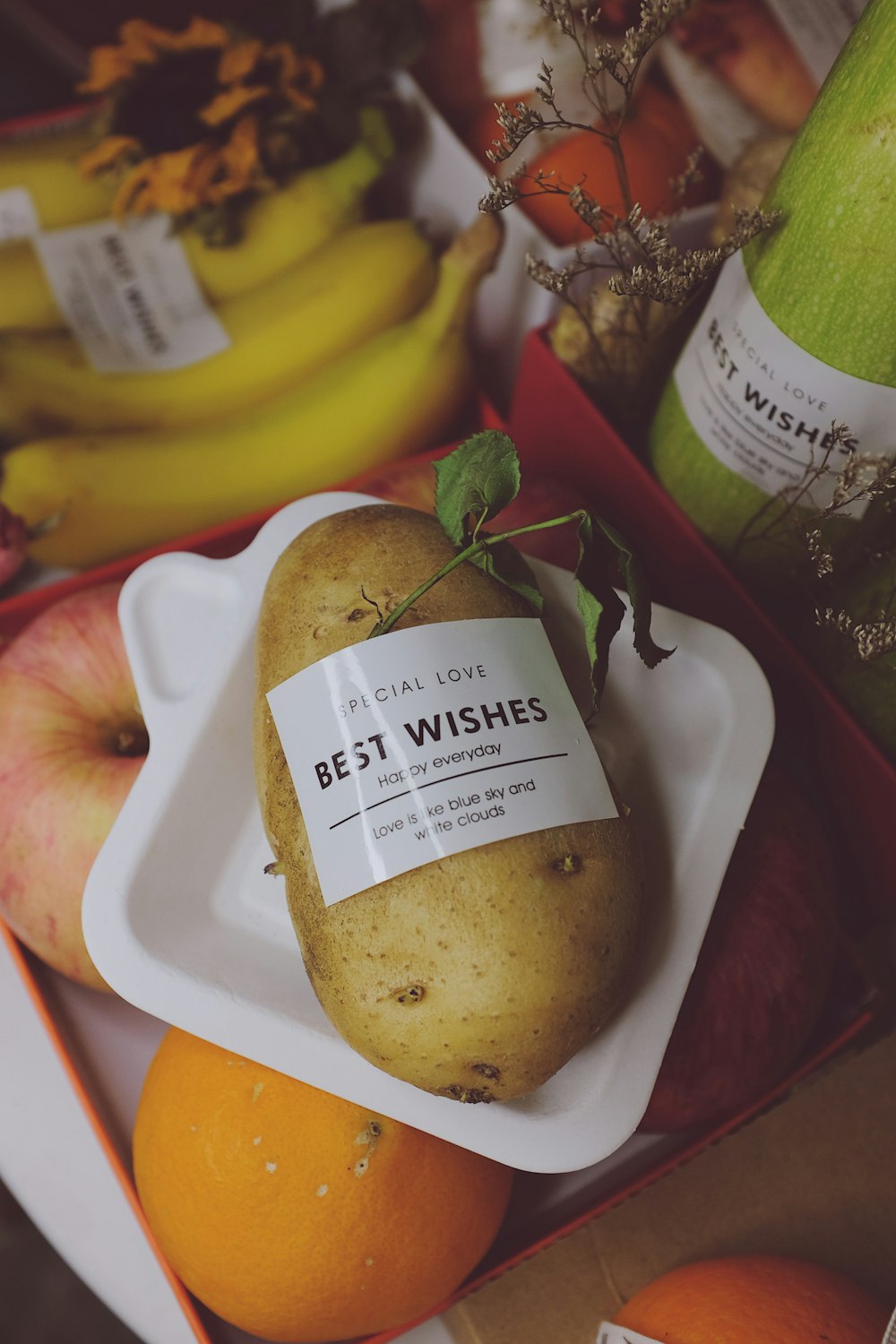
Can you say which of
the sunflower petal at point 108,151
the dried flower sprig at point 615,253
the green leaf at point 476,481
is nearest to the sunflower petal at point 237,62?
the sunflower petal at point 108,151

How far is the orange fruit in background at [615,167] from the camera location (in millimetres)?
817

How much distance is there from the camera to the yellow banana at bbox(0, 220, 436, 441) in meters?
0.87

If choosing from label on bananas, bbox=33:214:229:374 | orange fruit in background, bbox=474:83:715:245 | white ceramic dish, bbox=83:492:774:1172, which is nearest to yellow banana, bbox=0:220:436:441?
label on bananas, bbox=33:214:229:374

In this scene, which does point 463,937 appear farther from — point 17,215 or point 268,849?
point 17,215

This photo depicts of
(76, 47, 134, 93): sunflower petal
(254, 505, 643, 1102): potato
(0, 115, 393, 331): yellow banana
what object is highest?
(76, 47, 134, 93): sunflower petal

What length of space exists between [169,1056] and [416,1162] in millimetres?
170

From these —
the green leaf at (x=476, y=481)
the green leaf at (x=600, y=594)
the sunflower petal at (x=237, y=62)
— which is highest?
the sunflower petal at (x=237, y=62)

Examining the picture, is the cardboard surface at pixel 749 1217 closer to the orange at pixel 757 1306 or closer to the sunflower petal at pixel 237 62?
the orange at pixel 757 1306

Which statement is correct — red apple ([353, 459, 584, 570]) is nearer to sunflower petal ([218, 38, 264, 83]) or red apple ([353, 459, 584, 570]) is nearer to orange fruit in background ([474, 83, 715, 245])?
orange fruit in background ([474, 83, 715, 245])

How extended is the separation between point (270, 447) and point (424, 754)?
496mm

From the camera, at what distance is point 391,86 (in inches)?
36.3

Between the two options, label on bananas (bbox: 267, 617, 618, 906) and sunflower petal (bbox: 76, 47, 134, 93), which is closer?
label on bananas (bbox: 267, 617, 618, 906)

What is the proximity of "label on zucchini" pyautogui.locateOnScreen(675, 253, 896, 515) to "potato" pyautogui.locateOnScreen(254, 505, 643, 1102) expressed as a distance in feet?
0.74

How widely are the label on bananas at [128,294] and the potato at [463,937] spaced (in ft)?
1.78
